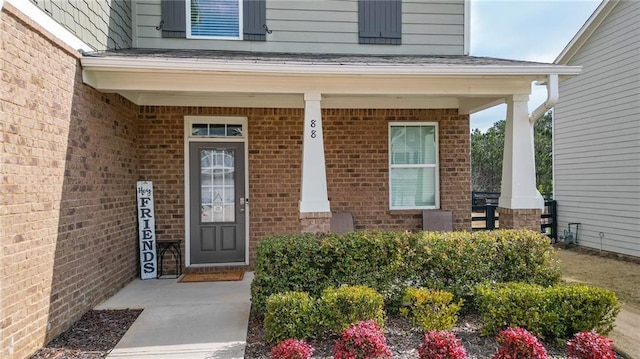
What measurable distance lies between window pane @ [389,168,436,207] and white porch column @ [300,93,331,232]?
2.38 meters

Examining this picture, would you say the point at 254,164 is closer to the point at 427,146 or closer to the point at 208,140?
the point at 208,140

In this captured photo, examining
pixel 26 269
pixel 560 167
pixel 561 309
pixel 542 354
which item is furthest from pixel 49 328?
pixel 560 167

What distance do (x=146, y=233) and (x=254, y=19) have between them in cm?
382

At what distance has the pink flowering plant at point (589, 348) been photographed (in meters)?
3.21

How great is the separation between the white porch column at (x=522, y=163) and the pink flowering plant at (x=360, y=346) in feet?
9.92

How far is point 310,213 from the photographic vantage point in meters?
4.89

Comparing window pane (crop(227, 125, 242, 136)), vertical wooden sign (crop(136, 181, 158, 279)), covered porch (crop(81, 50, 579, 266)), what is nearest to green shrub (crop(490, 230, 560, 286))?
covered porch (crop(81, 50, 579, 266))

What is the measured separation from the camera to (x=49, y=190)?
3805 millimetres

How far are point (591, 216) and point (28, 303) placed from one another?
10.9 m

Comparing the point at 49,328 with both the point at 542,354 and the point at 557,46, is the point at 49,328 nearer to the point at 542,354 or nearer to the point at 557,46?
the point at 542,354

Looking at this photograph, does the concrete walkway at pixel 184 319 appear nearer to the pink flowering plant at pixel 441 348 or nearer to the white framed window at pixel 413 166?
the pink flowering plant at pixel 441 348

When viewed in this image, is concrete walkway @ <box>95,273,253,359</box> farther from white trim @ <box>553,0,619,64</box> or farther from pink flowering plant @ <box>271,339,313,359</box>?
white trim @ <box>553,0,619,64</box>

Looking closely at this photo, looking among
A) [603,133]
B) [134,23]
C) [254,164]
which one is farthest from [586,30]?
[134,23]

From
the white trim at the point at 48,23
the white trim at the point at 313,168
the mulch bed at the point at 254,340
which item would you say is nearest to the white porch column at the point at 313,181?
the white trim at the point at 313,168
